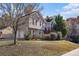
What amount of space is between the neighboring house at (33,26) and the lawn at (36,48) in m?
0.08

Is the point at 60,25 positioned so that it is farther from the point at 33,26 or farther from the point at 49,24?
the point at 33,26

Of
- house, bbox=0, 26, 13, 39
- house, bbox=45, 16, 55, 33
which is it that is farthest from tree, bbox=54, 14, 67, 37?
house, bbox=0, 26, 13, 39

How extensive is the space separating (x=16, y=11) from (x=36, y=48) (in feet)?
1.35

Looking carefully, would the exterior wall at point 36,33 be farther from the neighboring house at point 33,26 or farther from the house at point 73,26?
the house at point 73,26

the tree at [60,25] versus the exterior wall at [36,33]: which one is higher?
the tree at [60,25]

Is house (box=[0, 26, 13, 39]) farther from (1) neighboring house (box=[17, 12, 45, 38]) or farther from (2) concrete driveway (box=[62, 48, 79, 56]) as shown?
(2) concrete driveway (box=[62, 48, 79, 56])

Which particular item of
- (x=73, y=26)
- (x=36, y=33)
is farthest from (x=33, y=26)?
(x=73, y=26)

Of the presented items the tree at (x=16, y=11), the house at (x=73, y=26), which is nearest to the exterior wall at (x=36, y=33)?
the tree at (x=16, y=11)

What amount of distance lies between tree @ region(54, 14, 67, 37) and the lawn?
10 cm

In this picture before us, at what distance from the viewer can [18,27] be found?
3854 millimetres

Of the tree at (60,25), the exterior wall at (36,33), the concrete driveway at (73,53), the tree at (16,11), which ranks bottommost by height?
the concrete driveway at (73,53)

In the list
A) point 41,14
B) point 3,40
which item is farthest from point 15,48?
point 41,14

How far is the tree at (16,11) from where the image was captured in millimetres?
3834

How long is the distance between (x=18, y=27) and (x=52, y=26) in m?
0.33
